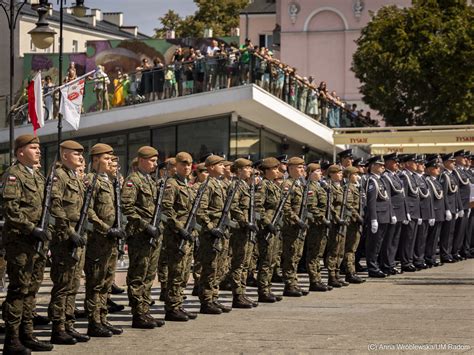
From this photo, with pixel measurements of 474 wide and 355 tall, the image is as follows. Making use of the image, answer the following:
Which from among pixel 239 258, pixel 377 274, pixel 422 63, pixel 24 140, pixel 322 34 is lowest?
pixel 377 274

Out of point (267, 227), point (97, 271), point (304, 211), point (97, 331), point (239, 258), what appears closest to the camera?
point (97, 331)

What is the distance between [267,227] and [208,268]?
195cm

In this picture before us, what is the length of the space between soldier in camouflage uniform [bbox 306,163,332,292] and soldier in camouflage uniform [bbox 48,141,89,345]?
20.1 ft

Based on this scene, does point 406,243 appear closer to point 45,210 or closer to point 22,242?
point 45,210

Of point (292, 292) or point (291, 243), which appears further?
point (291, 243)

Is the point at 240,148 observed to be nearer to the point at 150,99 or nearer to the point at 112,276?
the point at 150,99

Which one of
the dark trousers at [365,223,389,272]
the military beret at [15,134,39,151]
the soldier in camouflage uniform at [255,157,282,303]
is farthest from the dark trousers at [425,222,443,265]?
the military beret at [15,134,39,151]

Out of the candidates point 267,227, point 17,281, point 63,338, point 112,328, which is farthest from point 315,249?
point 17,281

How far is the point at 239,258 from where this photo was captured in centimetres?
1666

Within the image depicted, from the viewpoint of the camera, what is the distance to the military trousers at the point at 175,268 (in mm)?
14969

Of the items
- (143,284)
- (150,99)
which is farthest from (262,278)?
(150,99)

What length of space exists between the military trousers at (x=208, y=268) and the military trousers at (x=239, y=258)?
2.09ft

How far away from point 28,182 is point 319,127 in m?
25.7

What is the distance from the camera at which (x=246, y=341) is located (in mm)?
13070
